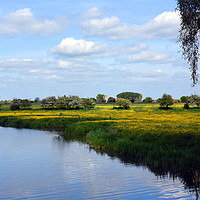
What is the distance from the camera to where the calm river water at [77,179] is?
44.3 ft

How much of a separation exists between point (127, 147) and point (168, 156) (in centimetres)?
543

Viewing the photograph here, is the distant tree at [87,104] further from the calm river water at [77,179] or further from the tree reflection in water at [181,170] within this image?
the tree reflection in water at [181,170]

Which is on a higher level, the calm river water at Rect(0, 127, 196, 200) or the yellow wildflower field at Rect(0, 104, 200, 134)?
the yellow wildflower field at Rect(0, 104, 200, 134)

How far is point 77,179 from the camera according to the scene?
1639 cm

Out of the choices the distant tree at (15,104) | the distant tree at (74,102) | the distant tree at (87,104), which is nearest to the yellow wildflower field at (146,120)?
the distant tree at (74,102)

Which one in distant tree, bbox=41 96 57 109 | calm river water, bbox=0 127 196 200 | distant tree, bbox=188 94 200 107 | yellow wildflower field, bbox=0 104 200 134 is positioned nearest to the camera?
calm river water, bbox=0 127 196 200

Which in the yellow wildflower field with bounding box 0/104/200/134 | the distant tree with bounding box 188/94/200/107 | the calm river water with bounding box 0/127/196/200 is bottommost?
the calm river water with bounding box 0/127/196/200

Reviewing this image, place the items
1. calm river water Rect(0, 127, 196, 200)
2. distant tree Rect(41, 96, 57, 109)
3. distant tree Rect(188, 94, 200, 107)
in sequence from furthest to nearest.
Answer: distant tree Rect(41, 96, 57, 109)
distant tree Rect(188, 94, 200, 107)
calm river water Rect(0, 127, 196, 200)

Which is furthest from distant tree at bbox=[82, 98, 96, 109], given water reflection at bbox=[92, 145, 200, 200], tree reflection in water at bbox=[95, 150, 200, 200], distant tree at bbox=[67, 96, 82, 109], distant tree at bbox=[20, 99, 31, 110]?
tree reflection in water at bbox=[95, 150, 200, 200]

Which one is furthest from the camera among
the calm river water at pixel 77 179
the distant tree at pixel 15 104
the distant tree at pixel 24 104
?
the distant tree at pixel 24 104

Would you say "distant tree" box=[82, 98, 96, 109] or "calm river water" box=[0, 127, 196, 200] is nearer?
"calm river water" box=[0, 127, 196, 200]

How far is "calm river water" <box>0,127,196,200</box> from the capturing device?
13.5 meters

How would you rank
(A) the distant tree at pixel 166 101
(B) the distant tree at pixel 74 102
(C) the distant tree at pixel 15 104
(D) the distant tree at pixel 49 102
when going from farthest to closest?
(D) the distant tree at pixel 49 102 → (C) the distant tree at pixel 15 104 → (B) the distant tree at pixel 74 102 → (A) the distant tree at pixel 166 101

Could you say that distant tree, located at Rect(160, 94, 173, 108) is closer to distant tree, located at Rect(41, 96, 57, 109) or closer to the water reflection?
distant tree, located at Rect(41, 96, 57, 109)
